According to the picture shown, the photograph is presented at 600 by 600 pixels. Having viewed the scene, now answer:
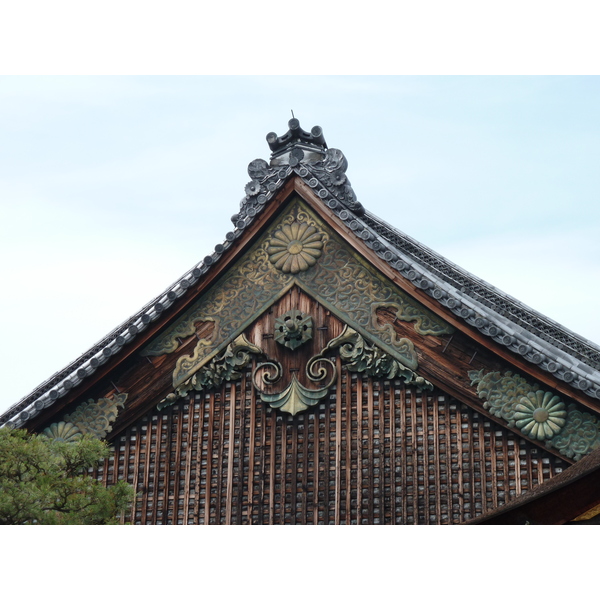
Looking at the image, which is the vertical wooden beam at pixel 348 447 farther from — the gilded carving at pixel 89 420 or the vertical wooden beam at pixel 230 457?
the gilded carving at pixel 89 420

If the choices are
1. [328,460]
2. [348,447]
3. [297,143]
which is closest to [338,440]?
[348,447]

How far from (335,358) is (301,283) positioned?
1118 millimetres

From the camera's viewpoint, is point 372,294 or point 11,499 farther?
point 372,294

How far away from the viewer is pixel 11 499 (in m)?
8.80

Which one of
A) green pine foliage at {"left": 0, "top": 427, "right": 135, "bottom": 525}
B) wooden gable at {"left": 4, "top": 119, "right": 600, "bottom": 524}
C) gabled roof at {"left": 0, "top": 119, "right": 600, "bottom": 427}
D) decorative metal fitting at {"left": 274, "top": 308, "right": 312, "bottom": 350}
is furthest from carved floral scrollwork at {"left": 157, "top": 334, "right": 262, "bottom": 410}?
green pine foliage at {"left": 0, "top": 427, "right": 135, "bottom": 525}

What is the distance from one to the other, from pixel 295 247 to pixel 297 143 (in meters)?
2.11

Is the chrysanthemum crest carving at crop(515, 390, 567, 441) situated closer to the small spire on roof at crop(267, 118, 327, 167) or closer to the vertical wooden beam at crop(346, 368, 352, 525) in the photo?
the vertical wooden beam at crop(346, 368, 352, 525)

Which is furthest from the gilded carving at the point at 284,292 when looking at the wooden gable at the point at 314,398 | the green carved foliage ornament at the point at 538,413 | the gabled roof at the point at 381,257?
the green carved foliage ornament at the point at 538,413

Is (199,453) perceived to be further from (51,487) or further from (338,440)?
(51,487)

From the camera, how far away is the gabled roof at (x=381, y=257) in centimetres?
1082

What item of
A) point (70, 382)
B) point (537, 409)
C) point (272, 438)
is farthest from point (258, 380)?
point (537, 409)

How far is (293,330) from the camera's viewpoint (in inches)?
459

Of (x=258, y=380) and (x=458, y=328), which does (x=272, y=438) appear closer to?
(x=258, y=380)

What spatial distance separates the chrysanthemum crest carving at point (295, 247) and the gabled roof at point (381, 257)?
42 cm
